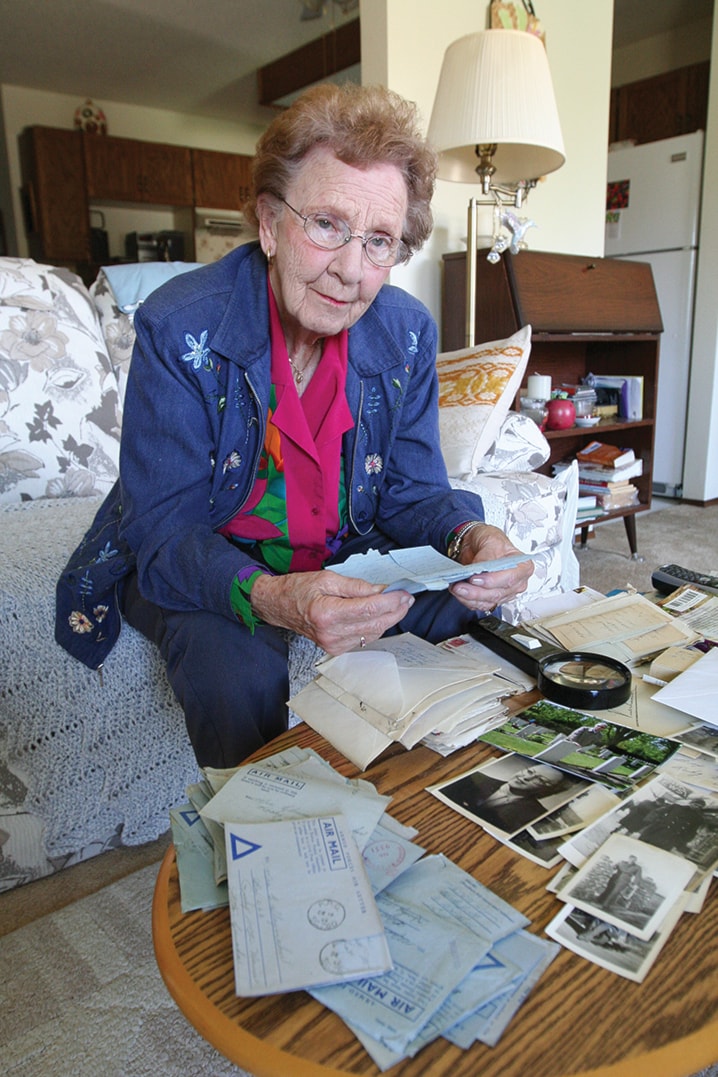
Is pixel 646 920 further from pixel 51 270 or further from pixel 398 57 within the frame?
pixel 398 57

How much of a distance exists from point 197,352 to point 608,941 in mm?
808

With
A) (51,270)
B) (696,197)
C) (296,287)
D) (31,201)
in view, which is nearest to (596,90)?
(696,197)

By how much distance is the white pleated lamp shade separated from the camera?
6.34 ft

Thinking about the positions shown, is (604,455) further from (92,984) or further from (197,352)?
(92,984)

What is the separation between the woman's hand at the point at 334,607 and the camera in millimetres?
795

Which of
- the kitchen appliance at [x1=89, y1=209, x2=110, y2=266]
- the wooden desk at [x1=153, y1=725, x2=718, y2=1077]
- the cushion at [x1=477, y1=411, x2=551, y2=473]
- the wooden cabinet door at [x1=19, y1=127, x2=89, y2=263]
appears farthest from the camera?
the kitchen appliance at [x1=89, y1=209, x2=110, y2=266]

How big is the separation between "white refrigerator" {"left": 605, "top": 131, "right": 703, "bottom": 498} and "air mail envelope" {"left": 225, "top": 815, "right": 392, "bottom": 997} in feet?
11.9

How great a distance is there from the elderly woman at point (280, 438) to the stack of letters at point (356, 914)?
252 mm

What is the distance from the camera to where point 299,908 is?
495 mm

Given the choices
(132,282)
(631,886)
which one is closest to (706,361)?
(132,282)

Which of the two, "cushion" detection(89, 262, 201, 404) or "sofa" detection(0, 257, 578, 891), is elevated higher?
"cushion" detection(89, 262, 201, 404)

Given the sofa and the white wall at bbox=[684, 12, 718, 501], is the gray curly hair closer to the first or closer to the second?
the sofa

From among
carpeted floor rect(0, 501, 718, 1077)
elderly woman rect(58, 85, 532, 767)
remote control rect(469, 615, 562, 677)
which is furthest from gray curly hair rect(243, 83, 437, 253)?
carpeted floor rect(0, 501, 718, 1077)

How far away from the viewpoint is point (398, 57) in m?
2.28
